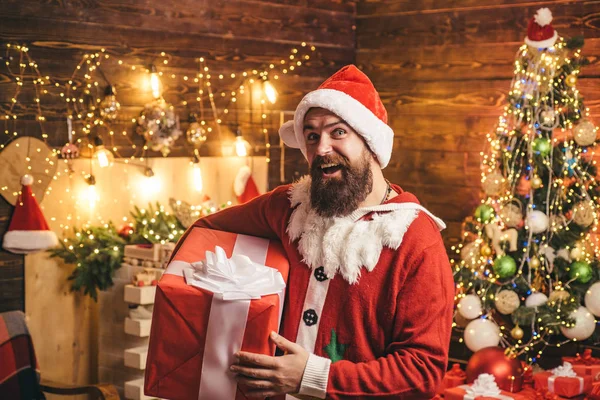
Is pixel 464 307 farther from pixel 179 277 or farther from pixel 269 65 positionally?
pixel 179 277

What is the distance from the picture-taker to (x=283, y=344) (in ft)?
6.33

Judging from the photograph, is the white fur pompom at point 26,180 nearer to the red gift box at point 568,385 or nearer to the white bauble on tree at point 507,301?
the white bauble on tree at point 507,301

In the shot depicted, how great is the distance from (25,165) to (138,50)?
2.76 feet

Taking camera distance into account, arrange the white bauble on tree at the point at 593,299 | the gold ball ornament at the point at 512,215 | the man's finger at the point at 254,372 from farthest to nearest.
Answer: the gold ball ornament at the point at 512,215 < the white bauble on tree at the point at 593,299 < the man's finger at the point at 254,372

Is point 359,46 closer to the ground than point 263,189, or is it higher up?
higher up

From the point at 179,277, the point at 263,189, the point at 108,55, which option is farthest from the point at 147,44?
the point at 179,277

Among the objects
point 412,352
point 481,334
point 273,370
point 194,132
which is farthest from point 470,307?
point 273,370

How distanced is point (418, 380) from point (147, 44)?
282 centimetres

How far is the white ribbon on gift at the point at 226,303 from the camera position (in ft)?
6.31

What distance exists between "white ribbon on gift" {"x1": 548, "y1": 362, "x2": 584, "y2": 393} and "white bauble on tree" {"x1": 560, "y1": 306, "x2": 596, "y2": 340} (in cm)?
13

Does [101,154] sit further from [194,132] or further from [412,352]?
[412,352]

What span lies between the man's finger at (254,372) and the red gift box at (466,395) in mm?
1879

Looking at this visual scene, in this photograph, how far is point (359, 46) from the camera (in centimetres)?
520

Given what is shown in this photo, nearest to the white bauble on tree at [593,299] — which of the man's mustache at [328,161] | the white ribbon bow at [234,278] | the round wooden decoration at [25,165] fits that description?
the man's mustache at [328,161]
